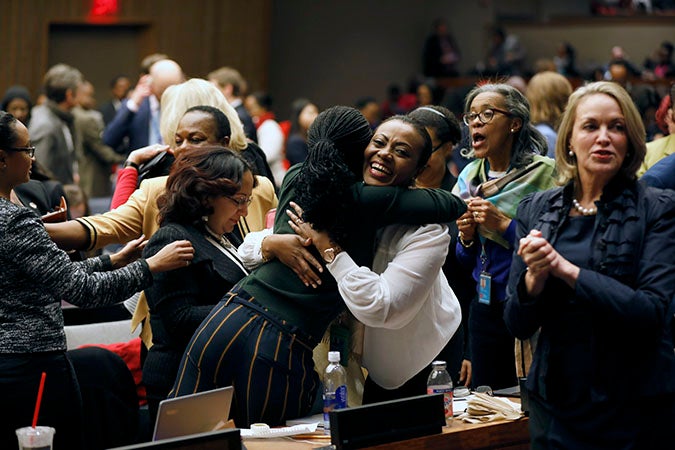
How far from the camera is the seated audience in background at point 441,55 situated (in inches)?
614

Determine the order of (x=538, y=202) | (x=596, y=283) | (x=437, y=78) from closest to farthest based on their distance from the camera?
(x=596, y=283), (x=538, y=202), (x=437, y=78)

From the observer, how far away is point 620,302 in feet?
8.08

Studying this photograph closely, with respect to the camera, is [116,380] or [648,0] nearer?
[116,380]

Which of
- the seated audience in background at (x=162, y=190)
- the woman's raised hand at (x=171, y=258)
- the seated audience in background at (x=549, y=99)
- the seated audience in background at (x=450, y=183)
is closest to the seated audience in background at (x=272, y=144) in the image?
the seated audience in background at (x=549, y=99)

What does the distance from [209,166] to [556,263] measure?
1.41m

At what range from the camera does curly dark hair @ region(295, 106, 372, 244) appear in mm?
2967

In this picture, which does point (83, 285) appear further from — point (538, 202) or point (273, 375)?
point (538, 202)

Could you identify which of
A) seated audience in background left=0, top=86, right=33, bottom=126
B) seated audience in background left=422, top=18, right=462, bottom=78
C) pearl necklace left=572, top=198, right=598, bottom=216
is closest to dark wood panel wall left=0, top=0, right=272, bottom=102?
seated audience in background left=422, top=18, right=462, bottom=78

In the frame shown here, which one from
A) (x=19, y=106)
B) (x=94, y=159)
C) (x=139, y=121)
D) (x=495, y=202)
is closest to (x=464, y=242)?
(x=495, y=202)

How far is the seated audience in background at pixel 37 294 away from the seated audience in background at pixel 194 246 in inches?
4.8

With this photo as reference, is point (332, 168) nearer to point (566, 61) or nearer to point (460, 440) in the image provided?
point (460, 440)

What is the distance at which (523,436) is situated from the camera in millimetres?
3293

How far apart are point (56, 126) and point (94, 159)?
70.5 inches

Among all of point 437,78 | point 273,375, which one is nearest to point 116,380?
point 273,375
